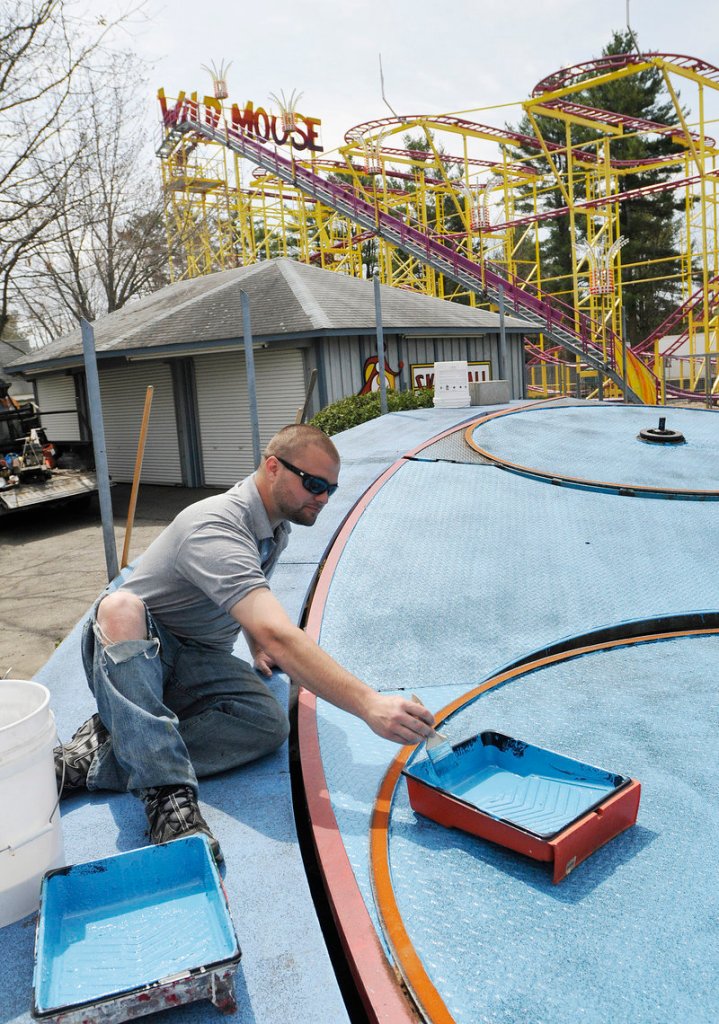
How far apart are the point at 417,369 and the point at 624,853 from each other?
45.2 ft

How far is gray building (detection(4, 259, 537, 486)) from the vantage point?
548 inches

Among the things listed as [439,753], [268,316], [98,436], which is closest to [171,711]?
[439,753]

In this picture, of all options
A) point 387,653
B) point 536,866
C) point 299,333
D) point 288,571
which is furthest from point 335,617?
point 299,333

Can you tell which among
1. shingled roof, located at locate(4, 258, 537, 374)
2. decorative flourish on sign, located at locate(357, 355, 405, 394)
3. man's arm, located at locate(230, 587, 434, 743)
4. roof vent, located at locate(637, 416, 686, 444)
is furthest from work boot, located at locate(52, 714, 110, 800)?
decorative flourish on sign, located at locate(357, 355, 405, 394)

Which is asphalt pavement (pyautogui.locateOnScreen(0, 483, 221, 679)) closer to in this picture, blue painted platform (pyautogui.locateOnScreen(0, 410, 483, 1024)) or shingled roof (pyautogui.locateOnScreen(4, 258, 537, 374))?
blue painted platform (pyautogui.locateOnScreen(0, 410, 483, 1024))

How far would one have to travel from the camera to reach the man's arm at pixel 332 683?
6.48ft

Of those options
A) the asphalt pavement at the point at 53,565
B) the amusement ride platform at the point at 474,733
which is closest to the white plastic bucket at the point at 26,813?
the amusement ride platform at the point at 474,733

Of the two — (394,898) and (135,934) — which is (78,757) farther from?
(394,898)

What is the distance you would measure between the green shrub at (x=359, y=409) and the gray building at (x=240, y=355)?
7.54 ft

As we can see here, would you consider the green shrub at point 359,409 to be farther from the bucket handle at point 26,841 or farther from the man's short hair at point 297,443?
the bucket handle at point 26,841

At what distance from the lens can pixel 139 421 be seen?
17391 millimetres

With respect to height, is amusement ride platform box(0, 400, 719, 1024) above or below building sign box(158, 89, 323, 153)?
below

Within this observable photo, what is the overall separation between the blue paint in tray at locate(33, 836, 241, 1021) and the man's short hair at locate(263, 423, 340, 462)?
1176 millimetres

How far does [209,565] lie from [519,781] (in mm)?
1124
